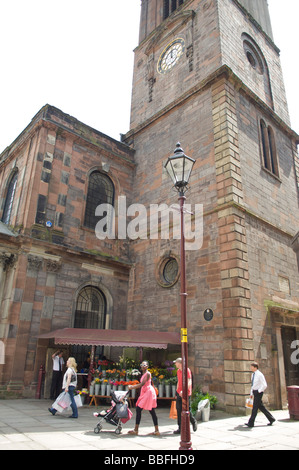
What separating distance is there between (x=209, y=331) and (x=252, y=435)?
14.8 ft

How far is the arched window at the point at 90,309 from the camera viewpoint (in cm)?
1451

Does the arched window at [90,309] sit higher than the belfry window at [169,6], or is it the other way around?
the belfry window at [169,6]

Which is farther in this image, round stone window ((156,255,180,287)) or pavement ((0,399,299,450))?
round stone window ((156,255,180,287))

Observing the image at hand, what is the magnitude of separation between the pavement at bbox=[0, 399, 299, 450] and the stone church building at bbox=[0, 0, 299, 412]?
6.91 ft

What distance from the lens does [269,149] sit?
53.3 ft

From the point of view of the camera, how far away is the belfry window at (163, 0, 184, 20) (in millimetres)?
21316

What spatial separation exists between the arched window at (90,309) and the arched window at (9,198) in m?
5.65

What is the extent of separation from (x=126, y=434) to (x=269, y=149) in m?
13.8

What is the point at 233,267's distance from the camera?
11523mm

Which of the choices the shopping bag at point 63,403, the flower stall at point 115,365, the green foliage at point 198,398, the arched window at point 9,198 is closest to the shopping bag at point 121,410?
the shopping bag at point 63,403

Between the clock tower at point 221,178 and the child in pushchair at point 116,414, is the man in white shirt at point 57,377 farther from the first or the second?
the child in pushchair at point 116,414

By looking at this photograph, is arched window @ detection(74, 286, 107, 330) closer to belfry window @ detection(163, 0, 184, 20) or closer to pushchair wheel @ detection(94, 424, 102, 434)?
pushchair wheel @ detection(94, 424, 102, 434)

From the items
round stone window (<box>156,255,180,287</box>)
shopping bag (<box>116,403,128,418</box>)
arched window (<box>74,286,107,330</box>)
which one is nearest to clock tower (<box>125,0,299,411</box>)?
round stone window (<box>156,255,180,287</box>)

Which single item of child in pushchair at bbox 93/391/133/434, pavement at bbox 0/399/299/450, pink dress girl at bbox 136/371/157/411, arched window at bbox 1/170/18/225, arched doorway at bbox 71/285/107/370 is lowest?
pavement at bbox 0/399/299/450
